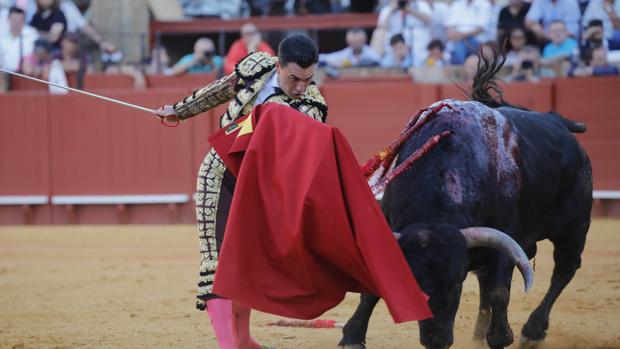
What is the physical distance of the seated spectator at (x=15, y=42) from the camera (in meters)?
10.2

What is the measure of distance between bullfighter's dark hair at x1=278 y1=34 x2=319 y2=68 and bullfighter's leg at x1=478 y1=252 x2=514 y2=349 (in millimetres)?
1062

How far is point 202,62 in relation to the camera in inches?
403

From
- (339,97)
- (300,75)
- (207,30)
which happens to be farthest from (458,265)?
(207,30)

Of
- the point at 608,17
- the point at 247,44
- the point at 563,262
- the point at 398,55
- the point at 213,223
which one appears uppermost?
the point at 608,17

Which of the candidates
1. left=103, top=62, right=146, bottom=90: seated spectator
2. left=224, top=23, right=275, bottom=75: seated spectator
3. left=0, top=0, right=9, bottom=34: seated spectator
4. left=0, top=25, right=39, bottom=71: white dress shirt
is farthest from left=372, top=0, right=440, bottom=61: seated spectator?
left=0, top=0, right=9, bottom=34: seated spectator

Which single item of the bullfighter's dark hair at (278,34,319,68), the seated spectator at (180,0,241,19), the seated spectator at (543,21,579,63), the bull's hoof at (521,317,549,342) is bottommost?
the bull's hoof at (521,317,549,342)

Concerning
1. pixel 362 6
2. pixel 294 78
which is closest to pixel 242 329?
pixel 294 78

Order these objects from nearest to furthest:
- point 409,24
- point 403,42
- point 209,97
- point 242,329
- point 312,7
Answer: point 209,97 < point 242,329 < point 403,42 < point 409,24 < point 312,7

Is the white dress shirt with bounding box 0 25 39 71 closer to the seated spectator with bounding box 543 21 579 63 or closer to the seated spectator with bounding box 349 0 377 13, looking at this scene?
the seated spectator with bounding box 349 0 377 13

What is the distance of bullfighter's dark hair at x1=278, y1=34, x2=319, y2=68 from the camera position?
3.85 m

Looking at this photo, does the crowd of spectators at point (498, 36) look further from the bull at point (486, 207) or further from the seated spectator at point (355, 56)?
the bull at point (486, 207)

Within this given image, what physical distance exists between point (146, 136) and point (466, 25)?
3.07 m

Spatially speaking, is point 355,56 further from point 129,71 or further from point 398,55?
point 129,71

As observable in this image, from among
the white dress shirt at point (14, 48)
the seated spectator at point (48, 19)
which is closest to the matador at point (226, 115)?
the white dress shirt at point (14, 48)
